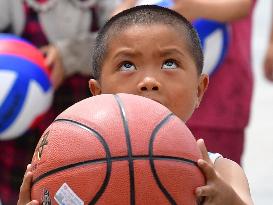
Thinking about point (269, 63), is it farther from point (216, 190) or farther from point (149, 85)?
point (216, 190)

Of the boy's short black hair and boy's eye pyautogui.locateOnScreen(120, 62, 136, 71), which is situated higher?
the boy's short black hair

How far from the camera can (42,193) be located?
3363 millimetres

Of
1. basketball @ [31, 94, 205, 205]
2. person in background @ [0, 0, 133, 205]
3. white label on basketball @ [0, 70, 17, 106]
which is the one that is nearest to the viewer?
basketball @ [31, 94, 205, 205]

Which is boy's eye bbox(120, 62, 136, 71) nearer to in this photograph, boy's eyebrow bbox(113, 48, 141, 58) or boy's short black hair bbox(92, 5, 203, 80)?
boy's eyebrow bbox(113, 48, 141, 58)

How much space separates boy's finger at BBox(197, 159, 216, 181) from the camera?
342 cm

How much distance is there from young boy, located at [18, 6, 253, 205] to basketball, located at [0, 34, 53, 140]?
4.58 feet

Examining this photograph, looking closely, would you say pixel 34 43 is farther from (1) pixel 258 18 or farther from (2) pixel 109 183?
(1) pixel 258 18

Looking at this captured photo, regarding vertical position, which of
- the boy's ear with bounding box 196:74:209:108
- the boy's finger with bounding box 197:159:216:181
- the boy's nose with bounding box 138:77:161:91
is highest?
the boy's nose with bounding box 138:77:161:91

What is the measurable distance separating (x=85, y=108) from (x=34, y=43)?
244 centimetres

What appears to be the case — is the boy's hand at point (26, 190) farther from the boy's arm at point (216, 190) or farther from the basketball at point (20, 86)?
the basketball at point (20, 86)

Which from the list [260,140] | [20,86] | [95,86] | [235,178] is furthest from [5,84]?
[260,140]

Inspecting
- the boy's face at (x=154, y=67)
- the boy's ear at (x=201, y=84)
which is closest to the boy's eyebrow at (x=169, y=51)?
the boy's face at (x=154, y=67)

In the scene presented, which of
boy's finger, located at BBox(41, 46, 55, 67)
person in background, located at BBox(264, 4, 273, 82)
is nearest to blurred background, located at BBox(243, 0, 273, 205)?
person in background, located at BBox(264, 4, 273, 82)

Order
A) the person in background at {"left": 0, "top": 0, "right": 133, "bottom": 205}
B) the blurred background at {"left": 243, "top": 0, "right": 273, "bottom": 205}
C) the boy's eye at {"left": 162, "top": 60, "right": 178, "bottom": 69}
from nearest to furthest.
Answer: the boy's eye at {"left": 162, "top": 60, "right": 178, "bottom": 69}, the person in background at {"left": 0, "top": 0, "right": 133, "bottom": 205}, the blurred background at {"left": 243, "top": 0, "right": 273, "bottom": 205}
